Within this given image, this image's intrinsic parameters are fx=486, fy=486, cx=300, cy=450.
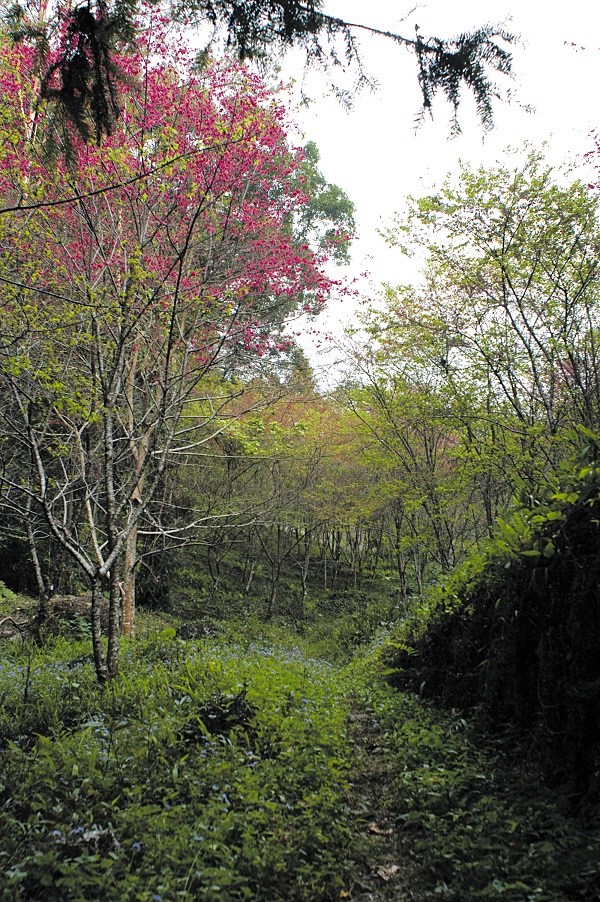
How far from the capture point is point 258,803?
3.02 meters

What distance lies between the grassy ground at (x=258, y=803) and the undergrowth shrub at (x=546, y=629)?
0.28m

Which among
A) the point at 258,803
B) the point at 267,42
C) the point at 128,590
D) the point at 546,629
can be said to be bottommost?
the point at 258,803

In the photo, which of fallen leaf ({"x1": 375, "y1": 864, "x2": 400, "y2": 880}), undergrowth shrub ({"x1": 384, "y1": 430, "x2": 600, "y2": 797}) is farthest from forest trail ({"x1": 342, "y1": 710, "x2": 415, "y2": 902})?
undergrowth shrub ({"x1": 384, "y1": 430, "x2": 600, "y2": 797})

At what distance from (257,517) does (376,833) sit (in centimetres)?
925

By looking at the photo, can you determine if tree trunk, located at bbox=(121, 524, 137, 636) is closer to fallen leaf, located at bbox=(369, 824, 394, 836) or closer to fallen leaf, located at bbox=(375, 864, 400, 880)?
fallen leaf, located at bbox=(369, 824, 394, 836)

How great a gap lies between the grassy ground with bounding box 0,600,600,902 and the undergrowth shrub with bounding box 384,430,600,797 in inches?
→ 10.8

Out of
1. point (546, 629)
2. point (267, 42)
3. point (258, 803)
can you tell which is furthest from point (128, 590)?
point (267, 42)

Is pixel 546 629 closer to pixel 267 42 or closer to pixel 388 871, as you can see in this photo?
pixel 388 871

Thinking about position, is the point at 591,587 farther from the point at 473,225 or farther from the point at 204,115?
the point at 473,225

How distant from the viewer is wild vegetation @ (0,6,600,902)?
2607 mm

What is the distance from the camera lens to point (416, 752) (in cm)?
404

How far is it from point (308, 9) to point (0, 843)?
4.35 metres

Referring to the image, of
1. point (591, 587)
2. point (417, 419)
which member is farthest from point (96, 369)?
point (417, 419)

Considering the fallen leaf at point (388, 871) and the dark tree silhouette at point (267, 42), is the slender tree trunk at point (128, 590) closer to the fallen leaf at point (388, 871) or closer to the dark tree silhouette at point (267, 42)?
the fallen leaf at point (388, 871)
